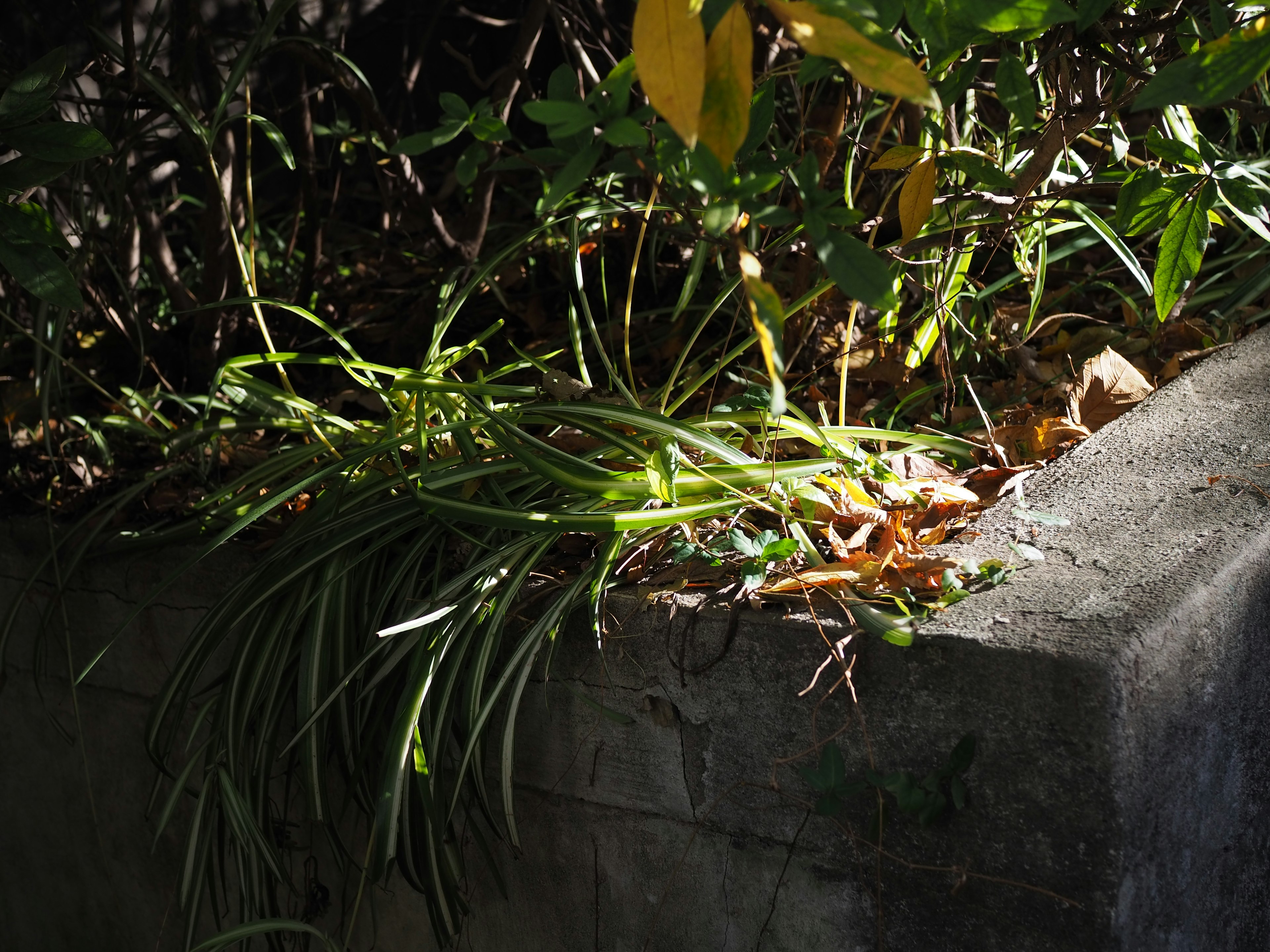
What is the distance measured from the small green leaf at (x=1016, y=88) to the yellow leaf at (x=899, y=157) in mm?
230

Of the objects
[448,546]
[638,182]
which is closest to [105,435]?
[448,546]

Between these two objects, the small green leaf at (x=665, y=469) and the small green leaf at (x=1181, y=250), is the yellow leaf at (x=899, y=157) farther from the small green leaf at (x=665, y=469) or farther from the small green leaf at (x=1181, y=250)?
the small green leaf at (x=665, y=469)

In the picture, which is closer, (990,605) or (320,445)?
(990,605)

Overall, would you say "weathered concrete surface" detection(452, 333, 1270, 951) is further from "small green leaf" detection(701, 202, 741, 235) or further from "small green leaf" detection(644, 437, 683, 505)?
"small green leaf" detection(701, 202, 741, 235)

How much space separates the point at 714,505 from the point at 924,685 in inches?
12.5

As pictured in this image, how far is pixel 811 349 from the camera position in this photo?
5.74ft

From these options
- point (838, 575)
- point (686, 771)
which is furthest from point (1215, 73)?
point (686, 771)

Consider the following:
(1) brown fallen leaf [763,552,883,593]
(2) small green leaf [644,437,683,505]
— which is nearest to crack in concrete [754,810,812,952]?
(1) brown fallen leaf [763,552,883,593]

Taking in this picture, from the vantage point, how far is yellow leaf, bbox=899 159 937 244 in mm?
1099

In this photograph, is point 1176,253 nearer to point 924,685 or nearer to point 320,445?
point 924,685

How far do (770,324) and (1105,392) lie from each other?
1.02 m

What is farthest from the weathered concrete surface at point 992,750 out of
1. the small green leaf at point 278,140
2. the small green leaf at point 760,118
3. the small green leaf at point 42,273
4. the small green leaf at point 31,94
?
the small green leaf at point 278,140

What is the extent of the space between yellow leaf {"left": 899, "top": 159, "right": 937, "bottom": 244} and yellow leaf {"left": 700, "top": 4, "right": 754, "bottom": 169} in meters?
0.50

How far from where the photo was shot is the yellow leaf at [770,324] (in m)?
0.64
